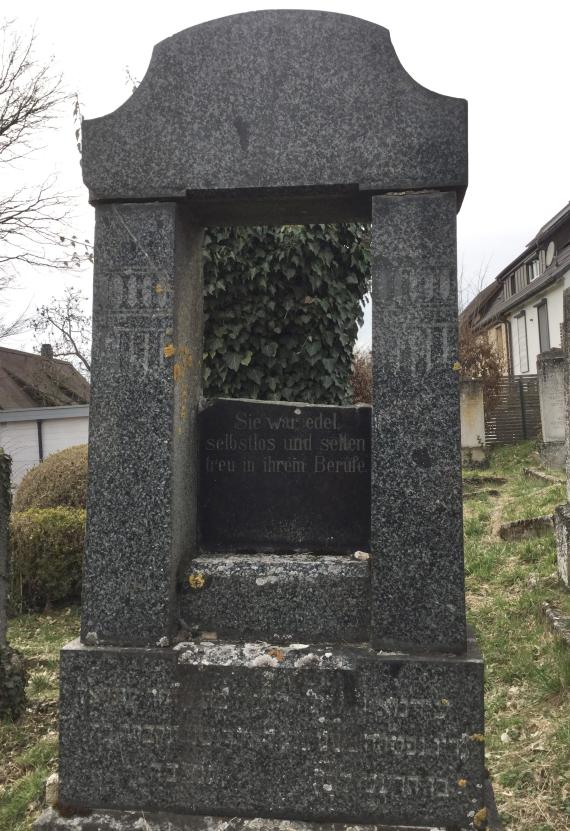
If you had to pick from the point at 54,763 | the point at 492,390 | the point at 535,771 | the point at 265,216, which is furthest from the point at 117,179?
the point at 492,390

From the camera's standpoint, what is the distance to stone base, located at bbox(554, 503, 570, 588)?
17.4 ft

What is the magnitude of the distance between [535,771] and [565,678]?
2.74 ft

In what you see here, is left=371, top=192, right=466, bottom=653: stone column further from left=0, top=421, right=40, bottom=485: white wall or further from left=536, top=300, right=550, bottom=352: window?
left=536, top=300, right=550, bottom=352: window

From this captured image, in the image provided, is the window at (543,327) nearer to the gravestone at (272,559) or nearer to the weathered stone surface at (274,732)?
the gravestone at (272,559)

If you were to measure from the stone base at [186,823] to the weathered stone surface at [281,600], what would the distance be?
0.64 meters

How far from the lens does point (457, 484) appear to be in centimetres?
243

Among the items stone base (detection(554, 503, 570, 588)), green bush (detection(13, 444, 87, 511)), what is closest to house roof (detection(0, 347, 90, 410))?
green bush (detection(13, 444, 87, 511))

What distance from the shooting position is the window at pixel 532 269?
2421 centimetres

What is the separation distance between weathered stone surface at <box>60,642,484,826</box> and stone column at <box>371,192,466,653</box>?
162mm

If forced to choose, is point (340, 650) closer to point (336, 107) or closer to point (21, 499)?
point (336, 107)

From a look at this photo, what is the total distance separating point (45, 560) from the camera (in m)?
6.70

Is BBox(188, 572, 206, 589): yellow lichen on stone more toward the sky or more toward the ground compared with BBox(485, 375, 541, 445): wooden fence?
more toward the ground

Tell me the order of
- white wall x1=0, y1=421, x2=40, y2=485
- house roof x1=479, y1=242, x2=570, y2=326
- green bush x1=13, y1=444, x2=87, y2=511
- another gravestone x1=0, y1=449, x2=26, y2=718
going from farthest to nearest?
house roof x1=479, y1=242, x2=570, y2=326, white wall x1=0, y1=421, x2=40, y2=485, green bush x1=13, y1=444, x2=87, y2=511, another gravestone x1=0, y1=449, x2=26, y2=718

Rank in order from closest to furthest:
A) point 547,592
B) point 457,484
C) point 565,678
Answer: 1. point 457,484
2. point 565,678
3. point 547,592
